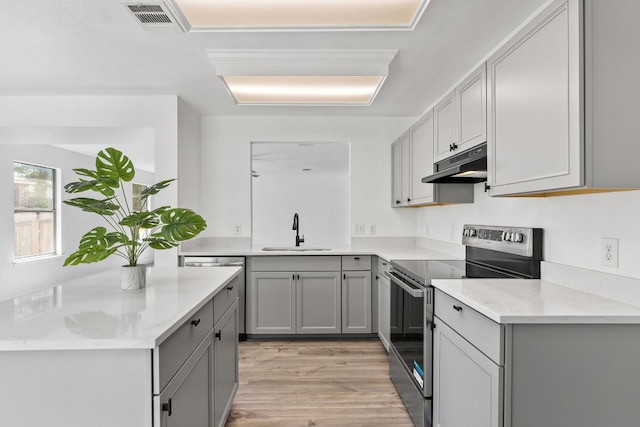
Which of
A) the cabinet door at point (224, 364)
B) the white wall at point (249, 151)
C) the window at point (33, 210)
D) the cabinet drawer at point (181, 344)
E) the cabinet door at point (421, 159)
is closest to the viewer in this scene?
the cabinet drawer at point (181, 344)

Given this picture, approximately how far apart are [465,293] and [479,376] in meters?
0.33

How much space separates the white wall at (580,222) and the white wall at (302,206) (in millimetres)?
8727

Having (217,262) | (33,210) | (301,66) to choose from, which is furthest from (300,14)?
(33,210)

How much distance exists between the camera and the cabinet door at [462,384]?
1.34m

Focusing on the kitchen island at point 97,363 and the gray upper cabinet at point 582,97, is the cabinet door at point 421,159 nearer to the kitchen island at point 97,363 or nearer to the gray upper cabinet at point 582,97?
the gray upper cabinet at point 582,97

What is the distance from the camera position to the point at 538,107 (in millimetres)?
1507

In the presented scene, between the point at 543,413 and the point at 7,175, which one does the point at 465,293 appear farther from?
the point at 7,175

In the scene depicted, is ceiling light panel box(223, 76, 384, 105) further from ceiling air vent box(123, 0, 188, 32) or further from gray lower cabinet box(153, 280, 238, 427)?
gray lower cabinet box(153, 280, 238, 427)

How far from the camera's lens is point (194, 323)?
1.45 meters

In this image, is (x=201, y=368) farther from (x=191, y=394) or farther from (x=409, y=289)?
(x=409, y=289)

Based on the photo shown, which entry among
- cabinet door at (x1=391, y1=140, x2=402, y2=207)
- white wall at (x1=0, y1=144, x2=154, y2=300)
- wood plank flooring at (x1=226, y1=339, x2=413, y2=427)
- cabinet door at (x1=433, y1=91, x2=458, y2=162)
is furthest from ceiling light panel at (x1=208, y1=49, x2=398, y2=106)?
white wall at (x1=0, y1=144, x2=154, y2=300)

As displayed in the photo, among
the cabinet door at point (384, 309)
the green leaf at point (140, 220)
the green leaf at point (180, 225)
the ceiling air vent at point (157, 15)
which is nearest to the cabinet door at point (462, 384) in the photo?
the cabinet door at point (384, 309)

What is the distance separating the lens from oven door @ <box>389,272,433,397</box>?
196 cm

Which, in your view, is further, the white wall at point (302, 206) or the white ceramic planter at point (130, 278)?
the white wall at point (302, 206)
